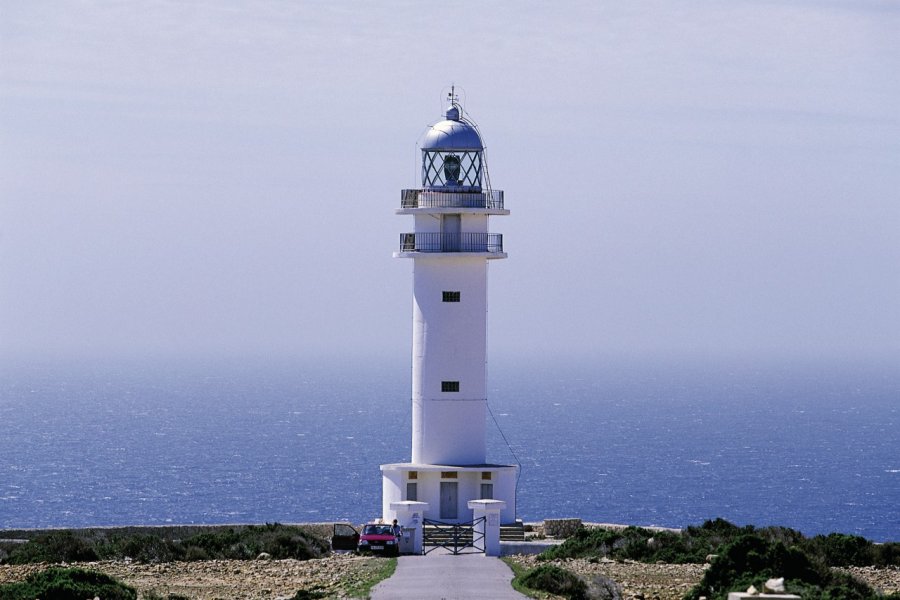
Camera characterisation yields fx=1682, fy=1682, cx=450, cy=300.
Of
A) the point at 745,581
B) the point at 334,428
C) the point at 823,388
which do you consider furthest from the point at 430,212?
the point at 823,388

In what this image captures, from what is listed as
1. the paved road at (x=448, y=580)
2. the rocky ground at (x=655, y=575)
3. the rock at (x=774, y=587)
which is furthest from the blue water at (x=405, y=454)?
the rock at (x=774, y=587)

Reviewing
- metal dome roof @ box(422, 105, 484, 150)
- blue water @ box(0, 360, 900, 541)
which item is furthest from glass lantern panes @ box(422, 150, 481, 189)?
blue water @ box(0, 360, 900, 541)

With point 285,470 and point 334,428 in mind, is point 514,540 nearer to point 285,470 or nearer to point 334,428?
point 285,470

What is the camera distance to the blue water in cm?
5466

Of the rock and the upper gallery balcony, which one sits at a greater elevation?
the upper gallery balcony

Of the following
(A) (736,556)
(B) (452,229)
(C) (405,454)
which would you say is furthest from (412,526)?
(C) (405,454)

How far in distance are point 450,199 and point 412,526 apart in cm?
643

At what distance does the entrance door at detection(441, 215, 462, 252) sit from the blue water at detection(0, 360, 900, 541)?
65.1 feet

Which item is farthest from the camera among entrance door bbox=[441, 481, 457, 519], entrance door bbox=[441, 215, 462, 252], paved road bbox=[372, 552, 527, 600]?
entrance door bbox=[441, 215, 462, 252]

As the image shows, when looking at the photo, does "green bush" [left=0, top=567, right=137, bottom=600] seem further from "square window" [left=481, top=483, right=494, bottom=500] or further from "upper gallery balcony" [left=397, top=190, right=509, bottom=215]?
"upper gallery balcony" [left=397, top=190, right=509, bottom=215]

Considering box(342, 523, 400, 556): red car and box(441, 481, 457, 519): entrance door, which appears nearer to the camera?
box(342, 523, 400, 556): red car

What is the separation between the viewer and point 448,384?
30.3 meters

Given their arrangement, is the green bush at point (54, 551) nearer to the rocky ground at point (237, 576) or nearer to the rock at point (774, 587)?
the rocky ground at point (237, 576)

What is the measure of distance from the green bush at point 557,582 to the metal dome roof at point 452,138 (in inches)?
434
